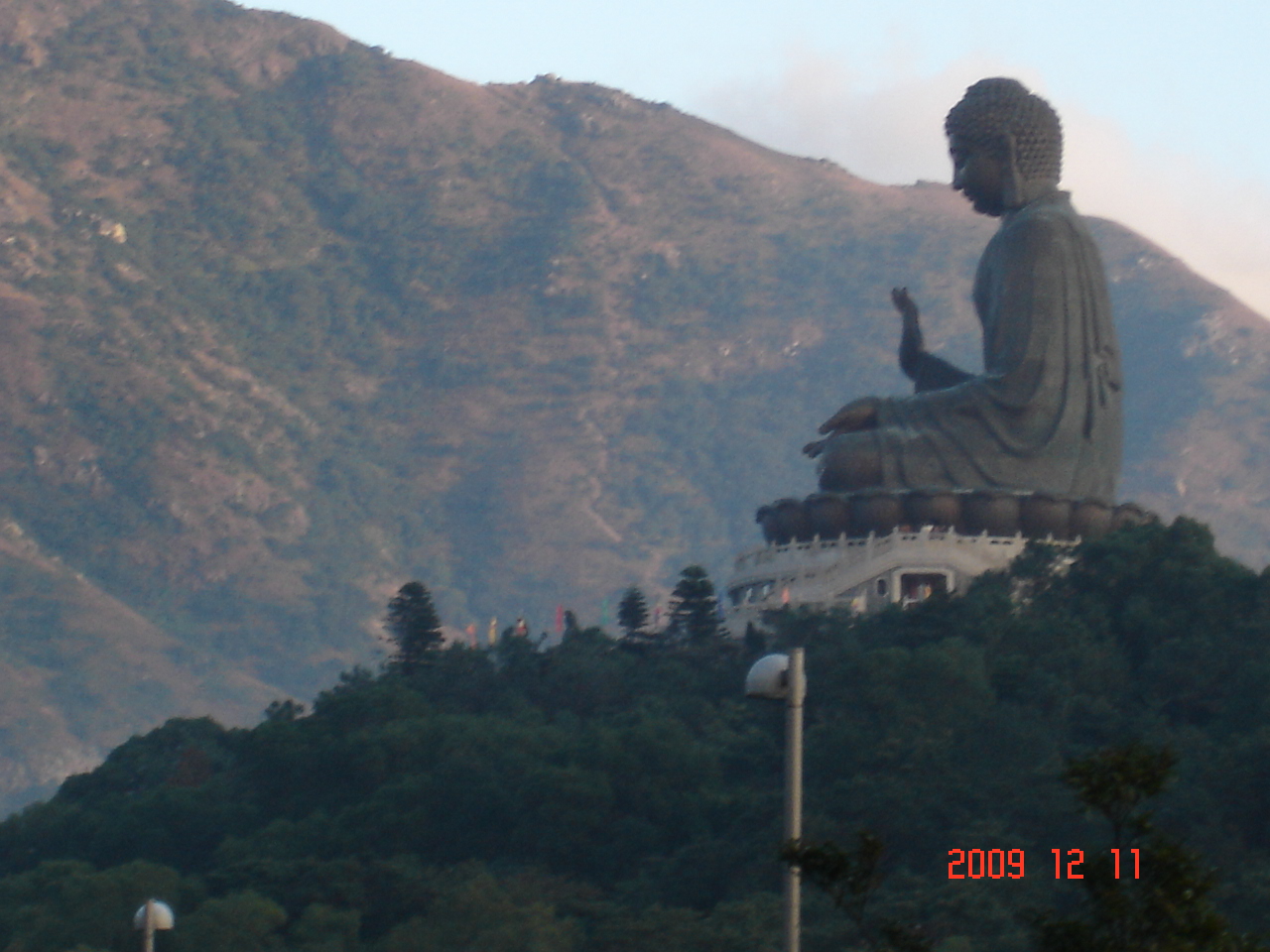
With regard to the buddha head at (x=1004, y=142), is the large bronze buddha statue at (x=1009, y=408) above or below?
below

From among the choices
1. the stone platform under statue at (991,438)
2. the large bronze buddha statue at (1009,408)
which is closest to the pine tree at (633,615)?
the stone platform under statue at (991,438)

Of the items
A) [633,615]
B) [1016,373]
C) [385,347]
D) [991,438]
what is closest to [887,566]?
[991,438]

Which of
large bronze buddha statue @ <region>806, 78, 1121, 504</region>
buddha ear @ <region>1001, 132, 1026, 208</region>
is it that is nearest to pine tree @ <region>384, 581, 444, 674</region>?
large bronze buddha statue @ <region>806, 78, 1121, 504</region>

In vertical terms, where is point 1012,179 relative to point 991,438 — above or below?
above

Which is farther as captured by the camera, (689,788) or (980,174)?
(980,174)

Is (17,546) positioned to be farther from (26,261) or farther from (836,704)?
(836,704)

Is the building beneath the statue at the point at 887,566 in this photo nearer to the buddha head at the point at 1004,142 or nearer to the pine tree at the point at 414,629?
the pine tree at the point at 414,629

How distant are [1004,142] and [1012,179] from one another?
0.46 metres

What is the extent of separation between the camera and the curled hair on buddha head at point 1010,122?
32.3 metres

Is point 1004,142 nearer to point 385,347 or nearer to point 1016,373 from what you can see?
point 1016,373

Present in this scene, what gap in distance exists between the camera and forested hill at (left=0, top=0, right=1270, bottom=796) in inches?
3039

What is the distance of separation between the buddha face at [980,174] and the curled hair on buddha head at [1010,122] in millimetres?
106

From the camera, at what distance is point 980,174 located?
32656 millimetres

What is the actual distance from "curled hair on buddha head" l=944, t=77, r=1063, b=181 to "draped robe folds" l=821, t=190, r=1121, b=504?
0.53 m
